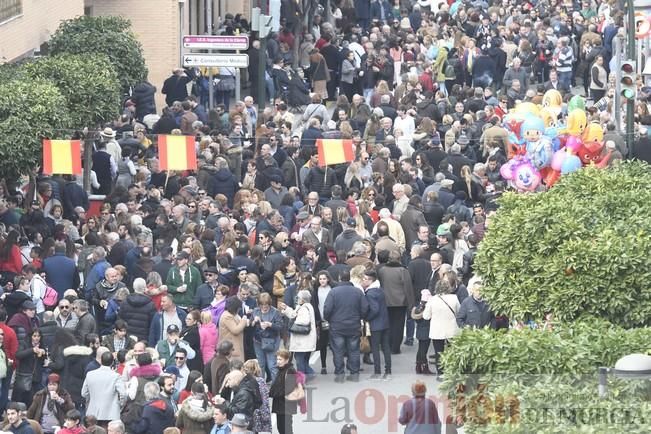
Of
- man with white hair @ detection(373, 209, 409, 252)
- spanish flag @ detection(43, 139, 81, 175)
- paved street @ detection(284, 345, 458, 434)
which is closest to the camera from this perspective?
paved street @ detection(284, 345, 458, 434)

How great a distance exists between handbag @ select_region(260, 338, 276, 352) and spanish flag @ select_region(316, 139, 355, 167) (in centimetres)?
722

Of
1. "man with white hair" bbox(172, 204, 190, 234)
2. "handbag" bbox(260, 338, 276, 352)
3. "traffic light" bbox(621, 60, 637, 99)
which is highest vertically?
"traffic light" bbox(621, 60, 637, 99)

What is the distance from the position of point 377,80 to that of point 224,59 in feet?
31.6

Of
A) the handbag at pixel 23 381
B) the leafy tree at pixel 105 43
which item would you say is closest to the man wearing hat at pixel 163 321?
the handbag at pixel 23 381

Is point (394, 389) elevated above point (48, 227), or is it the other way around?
point (48, 227)

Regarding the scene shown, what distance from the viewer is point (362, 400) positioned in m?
25.4

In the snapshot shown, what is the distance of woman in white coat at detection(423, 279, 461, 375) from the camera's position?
26.0 m

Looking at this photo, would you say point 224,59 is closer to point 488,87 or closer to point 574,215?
point 488,87

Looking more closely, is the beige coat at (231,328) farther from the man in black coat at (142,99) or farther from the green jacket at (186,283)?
the man in black coat at (142,99)

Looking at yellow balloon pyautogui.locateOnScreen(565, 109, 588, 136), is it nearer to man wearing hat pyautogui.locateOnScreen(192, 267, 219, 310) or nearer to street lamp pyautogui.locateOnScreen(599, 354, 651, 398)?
man wearing hat pyautogui.locateOnScreen(192, 267, 219, 310)

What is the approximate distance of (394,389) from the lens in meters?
26.0

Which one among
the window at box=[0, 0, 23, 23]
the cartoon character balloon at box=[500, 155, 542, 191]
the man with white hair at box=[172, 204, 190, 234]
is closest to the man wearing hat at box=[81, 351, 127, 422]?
the man with white hair at box=[172, 204, 190, 234]

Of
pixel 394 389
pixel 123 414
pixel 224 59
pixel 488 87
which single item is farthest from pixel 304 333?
pixel 488 87

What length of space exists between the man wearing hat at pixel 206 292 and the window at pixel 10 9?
9.44 m
